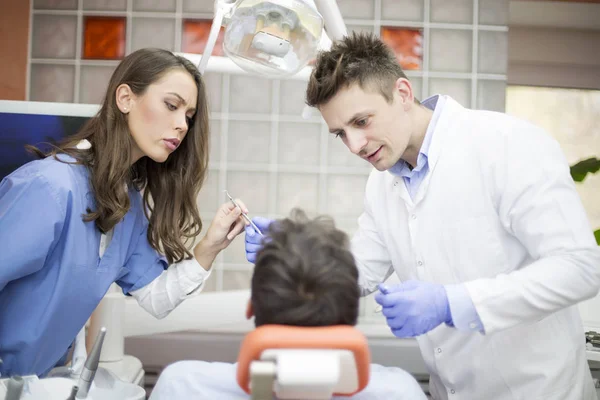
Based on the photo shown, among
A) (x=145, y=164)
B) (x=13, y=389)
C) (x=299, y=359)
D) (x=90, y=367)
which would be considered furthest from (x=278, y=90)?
(x=299, y=359)

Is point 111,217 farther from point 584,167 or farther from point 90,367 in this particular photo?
point 584,167

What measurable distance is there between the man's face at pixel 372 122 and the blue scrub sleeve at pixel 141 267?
64 centimetres

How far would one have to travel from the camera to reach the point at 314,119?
3.16m

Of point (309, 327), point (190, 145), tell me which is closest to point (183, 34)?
point (190, 145)

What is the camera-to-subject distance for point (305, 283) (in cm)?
86

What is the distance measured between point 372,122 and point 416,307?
470 millimetres

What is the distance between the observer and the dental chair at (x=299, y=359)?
725 millimetres

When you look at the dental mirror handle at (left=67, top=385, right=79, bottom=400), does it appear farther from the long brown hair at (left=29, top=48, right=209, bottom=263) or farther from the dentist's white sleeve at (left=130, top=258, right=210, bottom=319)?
the dentist's white sleeve at (left=130, top=258, right=210, bottom=319)

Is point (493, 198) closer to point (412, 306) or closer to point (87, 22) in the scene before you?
point (412, 306)

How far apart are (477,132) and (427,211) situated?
0.22 metres

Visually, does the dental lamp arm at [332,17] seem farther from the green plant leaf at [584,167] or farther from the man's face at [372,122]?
A: the green plant leaf at [584,167]

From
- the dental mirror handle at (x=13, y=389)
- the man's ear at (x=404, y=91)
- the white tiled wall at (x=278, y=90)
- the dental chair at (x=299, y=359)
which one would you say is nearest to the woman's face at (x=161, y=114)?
the man's ear at (x=404, y=91)

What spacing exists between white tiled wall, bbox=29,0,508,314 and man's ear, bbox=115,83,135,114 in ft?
4.98

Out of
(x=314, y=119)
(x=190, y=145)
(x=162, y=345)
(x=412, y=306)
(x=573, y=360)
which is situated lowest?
(x=162, y=345)
